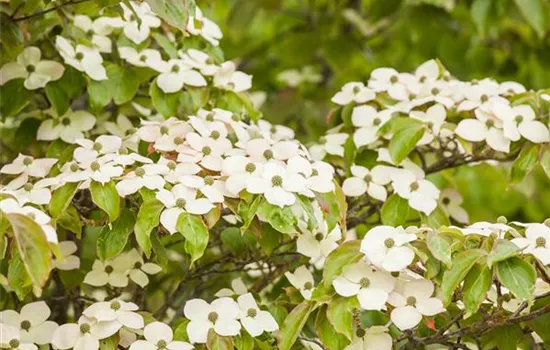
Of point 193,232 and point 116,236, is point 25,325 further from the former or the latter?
point 193,232

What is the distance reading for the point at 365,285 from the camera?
1.28m

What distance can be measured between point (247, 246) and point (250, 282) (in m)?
0.37

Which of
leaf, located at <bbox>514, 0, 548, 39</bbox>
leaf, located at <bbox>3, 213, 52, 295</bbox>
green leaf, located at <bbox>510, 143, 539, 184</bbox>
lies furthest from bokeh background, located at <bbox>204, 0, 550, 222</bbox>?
leaf, located at <bbox>3, 213, 52, 295</bbox>

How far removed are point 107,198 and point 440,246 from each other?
1.44ft

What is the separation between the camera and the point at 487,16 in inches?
92.3

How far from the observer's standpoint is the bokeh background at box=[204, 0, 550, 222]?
8.08ft

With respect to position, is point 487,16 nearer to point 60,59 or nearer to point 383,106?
point 383,106

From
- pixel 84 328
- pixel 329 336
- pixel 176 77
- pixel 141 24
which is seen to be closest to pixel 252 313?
pixel 329 336

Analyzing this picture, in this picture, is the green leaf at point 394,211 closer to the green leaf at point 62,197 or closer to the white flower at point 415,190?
the white flower at point 415,190

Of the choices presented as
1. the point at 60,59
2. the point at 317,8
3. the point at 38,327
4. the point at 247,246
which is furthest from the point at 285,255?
the point at 317,8

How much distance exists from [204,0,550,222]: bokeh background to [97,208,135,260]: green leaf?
3.23 feet

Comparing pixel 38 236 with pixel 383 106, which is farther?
pixel 383 106

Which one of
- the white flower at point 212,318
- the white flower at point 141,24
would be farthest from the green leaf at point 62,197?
the white flower at point 141,24

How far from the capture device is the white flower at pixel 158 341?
1.29 m
